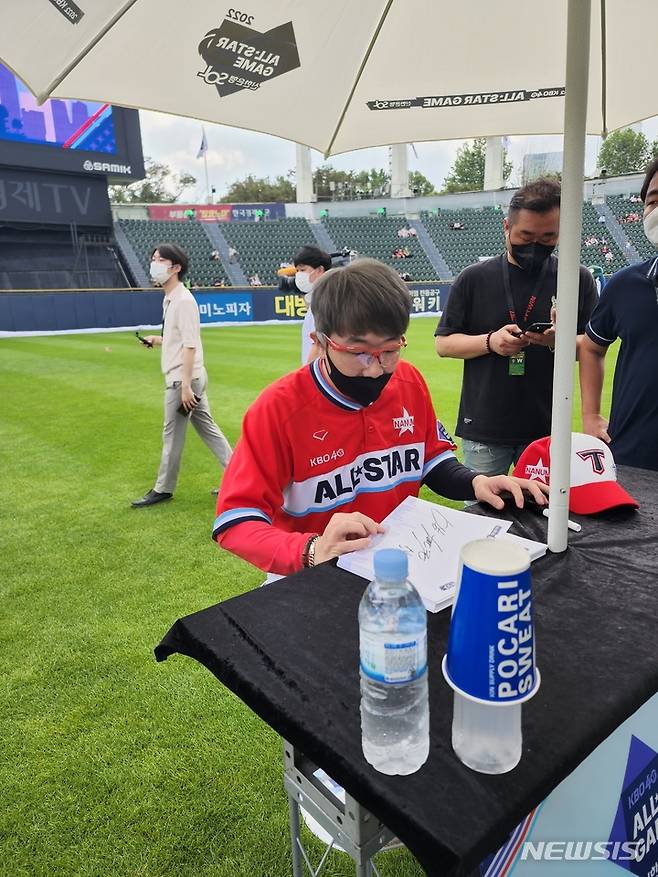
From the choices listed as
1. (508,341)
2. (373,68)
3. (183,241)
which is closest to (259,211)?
(183,241)

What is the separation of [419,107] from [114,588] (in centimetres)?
306

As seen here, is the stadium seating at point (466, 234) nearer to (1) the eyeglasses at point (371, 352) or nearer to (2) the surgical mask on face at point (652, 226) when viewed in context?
(2) the surgical mask on face at point (652, 226)

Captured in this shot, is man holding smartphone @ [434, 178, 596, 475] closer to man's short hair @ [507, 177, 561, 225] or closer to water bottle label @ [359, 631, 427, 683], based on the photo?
man's short hair @ [507, 177, 561, 225]

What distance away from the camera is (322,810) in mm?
1212

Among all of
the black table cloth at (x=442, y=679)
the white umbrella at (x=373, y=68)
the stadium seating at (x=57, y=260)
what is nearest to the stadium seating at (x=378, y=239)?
the stadium seating at (x=57, y=260)

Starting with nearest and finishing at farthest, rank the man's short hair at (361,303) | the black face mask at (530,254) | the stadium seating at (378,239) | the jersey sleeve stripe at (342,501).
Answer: the man's short hair at (361,303)
the jersey sleeve stripe at (342,501)
the black face mask at (530,254)
the stadium seating at (378,239)

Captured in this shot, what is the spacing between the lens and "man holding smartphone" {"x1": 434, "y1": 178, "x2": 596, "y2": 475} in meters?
2.93

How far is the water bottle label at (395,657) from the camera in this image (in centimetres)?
85

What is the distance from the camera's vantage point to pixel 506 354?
2.78 meters

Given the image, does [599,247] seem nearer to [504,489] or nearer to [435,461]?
[435,461]

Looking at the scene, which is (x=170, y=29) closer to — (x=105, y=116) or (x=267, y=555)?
(x=267, y=555)

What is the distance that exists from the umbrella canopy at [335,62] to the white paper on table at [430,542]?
4.54ft

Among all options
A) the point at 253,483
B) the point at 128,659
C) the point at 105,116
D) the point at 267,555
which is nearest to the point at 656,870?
the point at 267,555

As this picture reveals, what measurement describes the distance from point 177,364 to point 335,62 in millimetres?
3103
